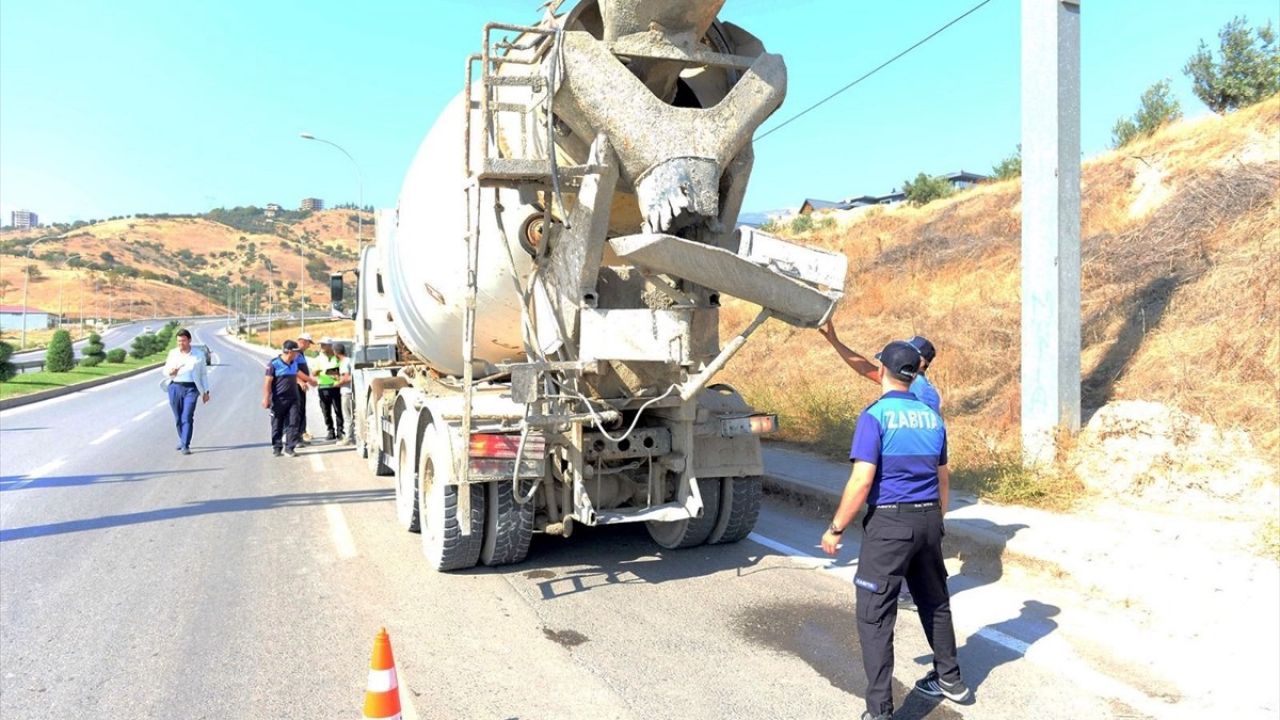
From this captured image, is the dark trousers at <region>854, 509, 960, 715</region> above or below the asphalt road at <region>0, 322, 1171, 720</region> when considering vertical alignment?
above

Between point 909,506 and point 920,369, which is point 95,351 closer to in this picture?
point 920,369

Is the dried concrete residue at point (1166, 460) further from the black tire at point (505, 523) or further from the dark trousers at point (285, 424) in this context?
the dark trousers at point (285, 424)

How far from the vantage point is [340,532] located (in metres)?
7.51

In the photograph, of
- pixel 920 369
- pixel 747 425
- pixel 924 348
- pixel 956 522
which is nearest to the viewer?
pixel 920 369

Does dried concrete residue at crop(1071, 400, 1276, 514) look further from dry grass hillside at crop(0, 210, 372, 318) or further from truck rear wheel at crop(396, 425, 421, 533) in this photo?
dry grass hillside at crop(0, 210, 372, 318)

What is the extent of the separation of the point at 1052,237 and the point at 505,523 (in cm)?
578

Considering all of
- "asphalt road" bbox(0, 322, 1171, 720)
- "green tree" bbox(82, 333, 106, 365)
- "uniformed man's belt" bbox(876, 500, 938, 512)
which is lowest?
"asphalt road" bbox(0, 322, 1171, 720)

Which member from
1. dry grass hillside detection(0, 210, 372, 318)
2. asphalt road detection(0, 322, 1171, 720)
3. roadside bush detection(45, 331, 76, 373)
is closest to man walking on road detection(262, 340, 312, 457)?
asphalt road detection(0, 322, 1171, 720)

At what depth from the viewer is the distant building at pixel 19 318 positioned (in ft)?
282

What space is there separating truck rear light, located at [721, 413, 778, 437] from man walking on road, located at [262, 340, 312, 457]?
8294 millimetres

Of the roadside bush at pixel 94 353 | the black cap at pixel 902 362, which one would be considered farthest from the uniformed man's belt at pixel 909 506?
the roadside bush at pixel 94 353

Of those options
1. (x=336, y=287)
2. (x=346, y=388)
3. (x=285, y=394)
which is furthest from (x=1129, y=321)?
(x=346, y=388)

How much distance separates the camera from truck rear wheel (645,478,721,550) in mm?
6543

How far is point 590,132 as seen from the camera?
5168mm
